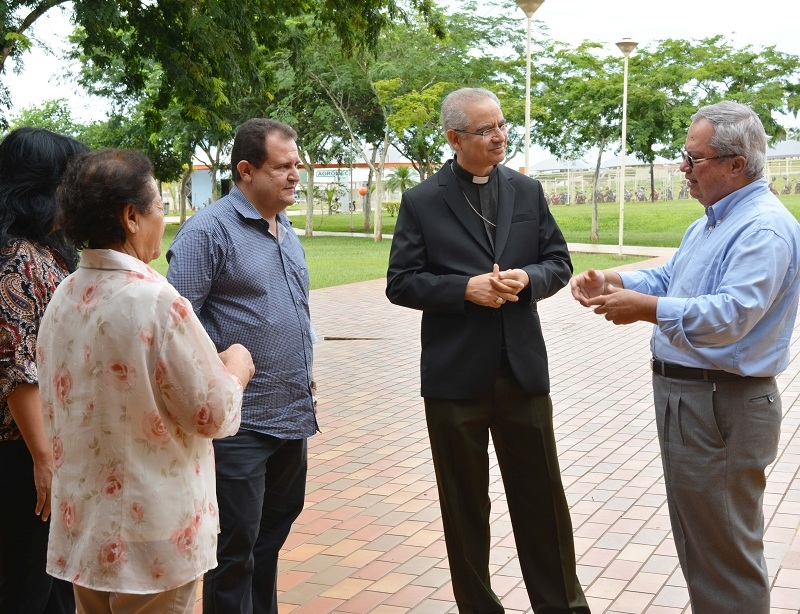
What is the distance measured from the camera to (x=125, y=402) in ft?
7.62

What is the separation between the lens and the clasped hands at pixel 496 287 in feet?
10.9

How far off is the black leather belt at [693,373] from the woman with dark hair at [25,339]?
6.42 ft

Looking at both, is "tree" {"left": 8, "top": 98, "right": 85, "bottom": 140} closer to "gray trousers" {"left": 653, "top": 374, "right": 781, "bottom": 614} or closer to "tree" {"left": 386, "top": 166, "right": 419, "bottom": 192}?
"tree" {"left": 386, "top": 166, "right": 419, "bottom": 192}

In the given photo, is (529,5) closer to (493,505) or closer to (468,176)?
(493,505)

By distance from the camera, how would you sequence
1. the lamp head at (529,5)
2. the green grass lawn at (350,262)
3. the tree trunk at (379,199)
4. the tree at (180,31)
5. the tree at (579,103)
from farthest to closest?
the tree trunk at (379,199) < the tree at (579,103) < the green grass lawn at (350,262) < the lamp head at (529,5) < the tree at (180,31)

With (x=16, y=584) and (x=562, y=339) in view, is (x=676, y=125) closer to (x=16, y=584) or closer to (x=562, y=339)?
(x=562, y=339)

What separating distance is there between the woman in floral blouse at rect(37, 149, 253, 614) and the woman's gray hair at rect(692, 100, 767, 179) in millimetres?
1667

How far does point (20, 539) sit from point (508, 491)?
177 cm

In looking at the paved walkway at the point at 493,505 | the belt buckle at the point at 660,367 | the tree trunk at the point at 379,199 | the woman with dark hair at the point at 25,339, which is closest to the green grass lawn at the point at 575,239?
the tree trunk at the point at 379,199

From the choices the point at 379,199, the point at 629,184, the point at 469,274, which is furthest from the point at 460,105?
the point at 629,184

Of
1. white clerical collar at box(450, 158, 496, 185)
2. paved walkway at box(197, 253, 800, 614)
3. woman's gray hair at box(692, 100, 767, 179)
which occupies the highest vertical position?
woman's gray hair at box(692, 100, 767, 179)

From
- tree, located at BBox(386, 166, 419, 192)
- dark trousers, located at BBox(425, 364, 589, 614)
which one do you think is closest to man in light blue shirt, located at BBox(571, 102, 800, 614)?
dark trousers, located at BBox(425, 364, 589, 614)

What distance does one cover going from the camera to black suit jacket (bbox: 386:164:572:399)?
351 cm

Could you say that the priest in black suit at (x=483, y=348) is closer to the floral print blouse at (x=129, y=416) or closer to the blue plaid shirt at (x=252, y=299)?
the blue plaid shirt at (x=252, y=299)
